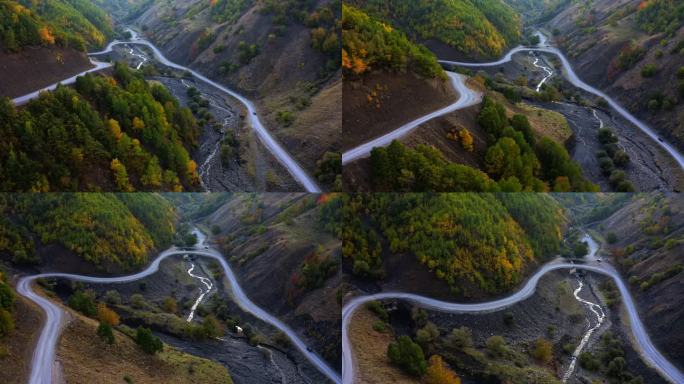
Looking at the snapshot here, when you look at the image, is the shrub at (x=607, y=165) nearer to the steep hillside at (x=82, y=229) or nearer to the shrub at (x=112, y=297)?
the steep hillside at (x=82, y=229)

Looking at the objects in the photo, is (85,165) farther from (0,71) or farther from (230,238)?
(230,238)

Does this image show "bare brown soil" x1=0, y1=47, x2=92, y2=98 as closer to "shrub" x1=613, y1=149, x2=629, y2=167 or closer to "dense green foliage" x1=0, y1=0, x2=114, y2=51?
"dense green foliage" x1=0, y1=0, x2=114, y2=51

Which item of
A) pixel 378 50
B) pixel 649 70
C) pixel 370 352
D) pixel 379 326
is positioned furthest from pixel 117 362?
A: pixel 649 70

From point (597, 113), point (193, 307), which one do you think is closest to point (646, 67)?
point (597, 113)

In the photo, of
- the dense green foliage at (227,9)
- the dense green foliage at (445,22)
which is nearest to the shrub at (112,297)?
the dense green foliage at (445,22)

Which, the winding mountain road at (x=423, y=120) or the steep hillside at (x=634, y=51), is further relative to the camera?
the steep hillside at (x=634, y=51)
